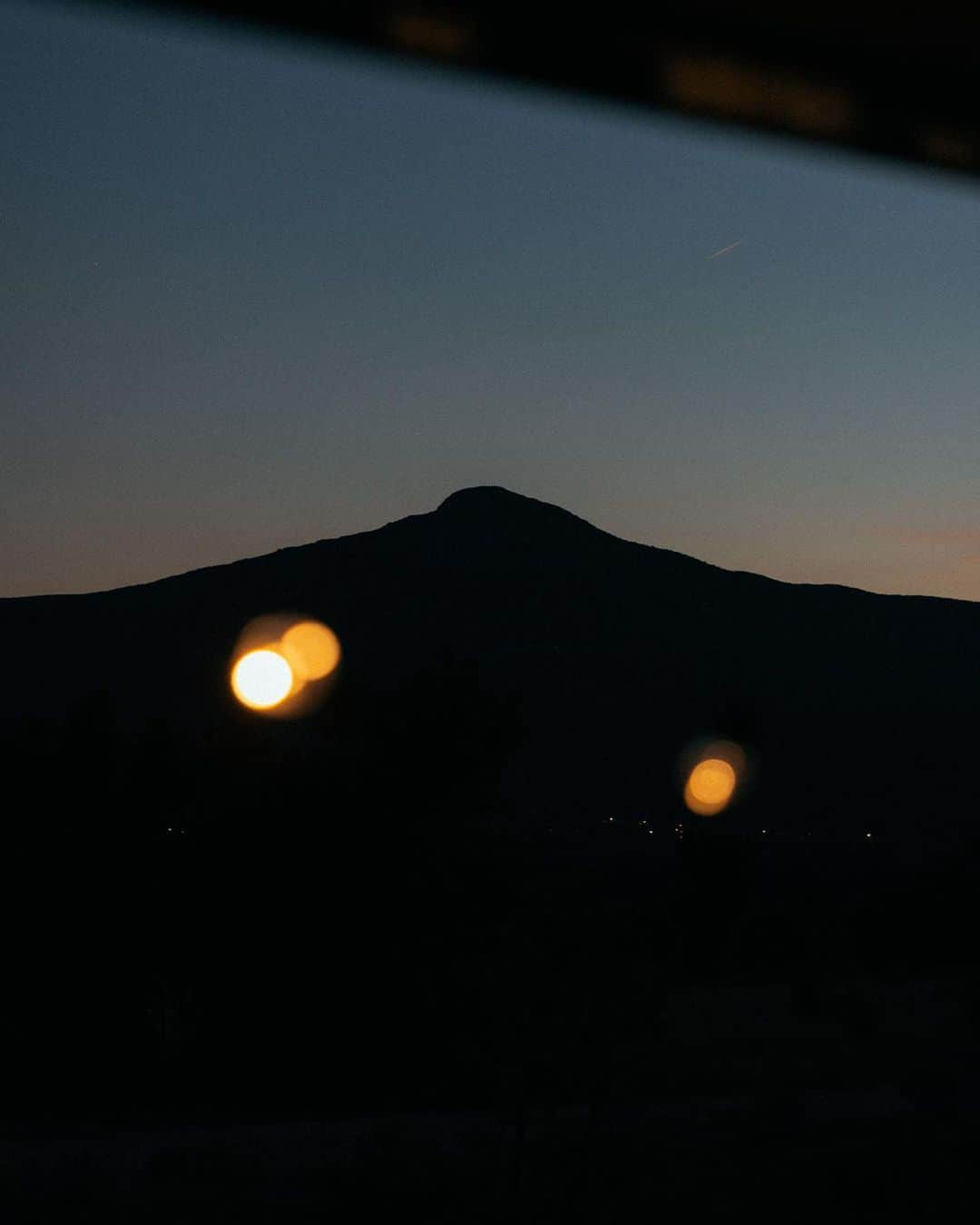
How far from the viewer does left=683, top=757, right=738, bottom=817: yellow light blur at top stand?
52.9 meters

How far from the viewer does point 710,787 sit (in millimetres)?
57188

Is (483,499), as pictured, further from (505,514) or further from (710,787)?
(710,787)

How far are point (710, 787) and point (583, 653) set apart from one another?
37.2 meters

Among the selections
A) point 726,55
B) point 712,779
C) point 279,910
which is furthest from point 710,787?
point 726,55

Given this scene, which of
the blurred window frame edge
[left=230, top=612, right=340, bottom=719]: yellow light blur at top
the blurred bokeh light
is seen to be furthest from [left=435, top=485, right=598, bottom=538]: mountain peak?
the blurred window frame edge

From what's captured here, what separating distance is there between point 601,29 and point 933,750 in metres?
67.4

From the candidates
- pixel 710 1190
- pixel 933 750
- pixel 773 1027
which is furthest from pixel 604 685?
pixel 710 1190

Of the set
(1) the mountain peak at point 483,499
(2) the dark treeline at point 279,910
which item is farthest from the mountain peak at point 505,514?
(2) the dark treeline at point 279,910

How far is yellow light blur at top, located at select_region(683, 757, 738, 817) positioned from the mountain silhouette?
1.31 meters

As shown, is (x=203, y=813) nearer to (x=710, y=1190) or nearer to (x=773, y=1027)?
(x=710, y=1190)

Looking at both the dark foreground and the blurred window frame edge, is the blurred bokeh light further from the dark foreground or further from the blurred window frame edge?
the blurred window frame edge

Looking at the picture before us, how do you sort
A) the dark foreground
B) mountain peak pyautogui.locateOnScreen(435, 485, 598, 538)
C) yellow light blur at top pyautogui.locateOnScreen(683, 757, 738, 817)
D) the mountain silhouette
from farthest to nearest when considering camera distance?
mountain peak pyautogui.locateOnScreen(435, 485, 598, 538)
the mountain silhouette
yellow light blur at top pyautogui.locateOnScreen(683, 757, 738, 817)
the dark foreground

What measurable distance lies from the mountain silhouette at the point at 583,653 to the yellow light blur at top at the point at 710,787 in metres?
1.31

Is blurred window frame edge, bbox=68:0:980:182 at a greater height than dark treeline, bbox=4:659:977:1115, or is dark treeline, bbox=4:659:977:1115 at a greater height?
dark treeline, bbox=4:659:977:1115
